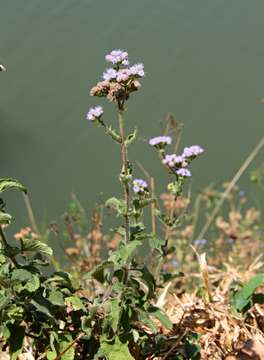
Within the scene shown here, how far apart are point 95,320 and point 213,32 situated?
19.5ft

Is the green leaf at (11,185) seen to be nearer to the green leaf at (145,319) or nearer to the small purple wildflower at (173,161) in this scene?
the green leaf at (145,319)

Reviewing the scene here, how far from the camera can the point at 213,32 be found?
7.29 meters

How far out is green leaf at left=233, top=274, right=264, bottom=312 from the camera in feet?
7.29

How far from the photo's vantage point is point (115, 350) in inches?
70.7

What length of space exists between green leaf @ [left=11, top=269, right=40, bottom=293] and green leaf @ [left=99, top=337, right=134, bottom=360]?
317 mm

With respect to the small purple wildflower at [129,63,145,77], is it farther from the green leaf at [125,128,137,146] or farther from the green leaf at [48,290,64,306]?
the green leaf at [48,290,64,306]

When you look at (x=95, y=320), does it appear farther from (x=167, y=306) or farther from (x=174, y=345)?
(x=167, y=306)

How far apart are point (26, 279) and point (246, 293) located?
3.12 feet

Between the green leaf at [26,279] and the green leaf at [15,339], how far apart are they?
15cm

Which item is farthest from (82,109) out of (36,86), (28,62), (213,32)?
(213,32)

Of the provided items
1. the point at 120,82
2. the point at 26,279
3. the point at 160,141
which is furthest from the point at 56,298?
the point at 160,141

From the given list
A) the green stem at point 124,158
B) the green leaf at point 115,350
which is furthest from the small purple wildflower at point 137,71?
the green leaf at point 115,350

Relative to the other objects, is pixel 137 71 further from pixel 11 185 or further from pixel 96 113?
pixel 11 185

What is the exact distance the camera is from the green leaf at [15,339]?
5.64 ft
